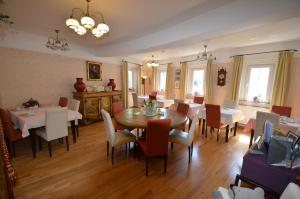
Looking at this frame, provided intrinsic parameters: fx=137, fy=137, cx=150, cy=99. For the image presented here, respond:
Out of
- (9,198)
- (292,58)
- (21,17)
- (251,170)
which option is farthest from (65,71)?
(292,58)

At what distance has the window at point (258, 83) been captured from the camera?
4020mm

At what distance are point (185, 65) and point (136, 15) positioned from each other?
378cm

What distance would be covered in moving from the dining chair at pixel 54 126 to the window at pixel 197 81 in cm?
477

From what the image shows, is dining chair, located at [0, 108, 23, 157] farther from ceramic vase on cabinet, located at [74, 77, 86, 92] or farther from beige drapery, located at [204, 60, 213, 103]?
beige drapery, located at [204, 60, 213, 103]

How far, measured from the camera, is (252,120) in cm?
298

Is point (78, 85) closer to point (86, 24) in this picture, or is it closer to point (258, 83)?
point (86, 24)

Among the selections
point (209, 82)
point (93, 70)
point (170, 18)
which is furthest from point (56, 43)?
point (209, 82)

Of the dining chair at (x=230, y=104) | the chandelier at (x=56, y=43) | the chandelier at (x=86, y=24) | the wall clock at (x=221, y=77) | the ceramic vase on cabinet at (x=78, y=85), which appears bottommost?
the dining chair at (x=230, y=104)

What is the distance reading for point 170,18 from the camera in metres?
2.42

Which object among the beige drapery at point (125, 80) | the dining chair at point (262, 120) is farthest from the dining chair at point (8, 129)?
the dining chair at point (262, 120)

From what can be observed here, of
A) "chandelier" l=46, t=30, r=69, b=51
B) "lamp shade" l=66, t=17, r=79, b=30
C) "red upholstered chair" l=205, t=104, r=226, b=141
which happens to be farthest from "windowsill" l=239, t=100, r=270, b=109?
"chandelier" l=46, t=30, r=69, b=51

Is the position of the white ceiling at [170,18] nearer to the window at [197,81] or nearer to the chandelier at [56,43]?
the chandelier at [56,43]

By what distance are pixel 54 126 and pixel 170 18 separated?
9.47 feet

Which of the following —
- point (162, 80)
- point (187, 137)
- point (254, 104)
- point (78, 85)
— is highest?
point (162, 80)
